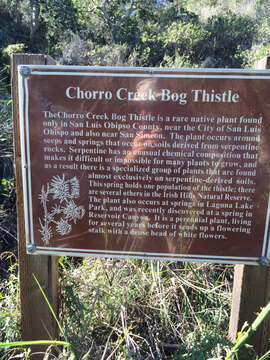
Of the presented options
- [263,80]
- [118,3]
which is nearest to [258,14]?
[118,3]

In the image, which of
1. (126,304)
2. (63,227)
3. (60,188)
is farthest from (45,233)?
(126,304)

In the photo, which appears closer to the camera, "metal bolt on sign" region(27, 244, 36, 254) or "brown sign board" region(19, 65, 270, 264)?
"brown sign board" region(19, 65, 270, 264)

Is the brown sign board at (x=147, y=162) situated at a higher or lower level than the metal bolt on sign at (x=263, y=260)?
higher

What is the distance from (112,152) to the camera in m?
1.44

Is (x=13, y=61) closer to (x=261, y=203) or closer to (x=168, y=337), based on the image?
(x=261, y=203)

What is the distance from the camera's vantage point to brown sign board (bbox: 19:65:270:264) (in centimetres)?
138

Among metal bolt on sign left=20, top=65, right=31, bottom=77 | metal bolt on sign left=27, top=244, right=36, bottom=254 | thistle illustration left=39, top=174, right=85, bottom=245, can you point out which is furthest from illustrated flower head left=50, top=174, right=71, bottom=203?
metal bolt on sign left=20, top=65, right=31, bottom=77

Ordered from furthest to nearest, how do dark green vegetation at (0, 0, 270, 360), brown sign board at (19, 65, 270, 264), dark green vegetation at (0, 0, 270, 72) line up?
dark green vegetation at (0, 0, 270, 72)
dark green vegetation at (0, 0, 270, 360)
brown sign board at (19, 65, 270, 264)

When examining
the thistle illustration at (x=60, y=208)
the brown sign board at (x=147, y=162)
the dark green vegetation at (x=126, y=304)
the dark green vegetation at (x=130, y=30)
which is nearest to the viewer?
the brown sign board at (x=147, y=162)

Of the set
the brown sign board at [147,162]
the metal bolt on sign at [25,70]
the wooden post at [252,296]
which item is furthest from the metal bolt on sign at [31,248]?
the wooden post at [252,296]

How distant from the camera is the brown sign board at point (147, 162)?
138 cm

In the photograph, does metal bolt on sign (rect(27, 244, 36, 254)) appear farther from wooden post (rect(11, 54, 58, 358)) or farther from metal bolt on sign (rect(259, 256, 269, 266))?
metal bolt on sign (rect(259, 256, 269, 266))

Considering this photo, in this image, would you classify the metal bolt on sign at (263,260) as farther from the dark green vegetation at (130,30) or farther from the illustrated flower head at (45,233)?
the dark green vegetation at (130,30)

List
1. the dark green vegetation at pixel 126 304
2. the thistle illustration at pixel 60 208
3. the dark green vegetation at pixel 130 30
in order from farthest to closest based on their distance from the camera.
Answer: the dark green vegetation at pixel 130 30 → the dark green vegetation at pixel 126 304 → the thistle illustration at pixel 60 208
